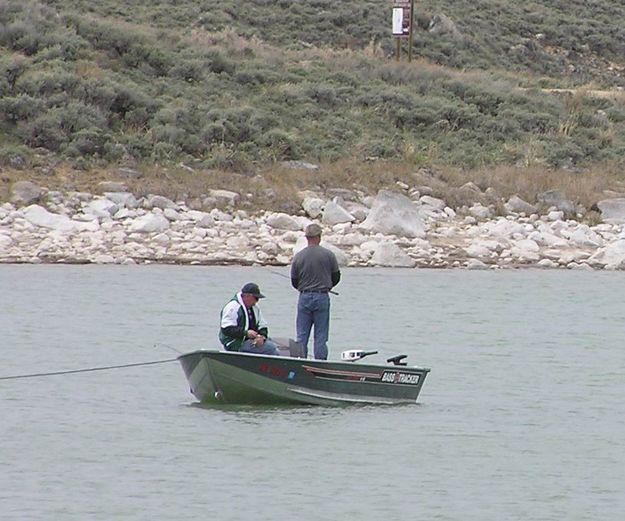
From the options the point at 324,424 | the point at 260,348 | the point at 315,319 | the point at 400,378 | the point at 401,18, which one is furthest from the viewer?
the point at 401,18

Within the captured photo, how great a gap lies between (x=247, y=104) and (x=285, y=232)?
757 cm

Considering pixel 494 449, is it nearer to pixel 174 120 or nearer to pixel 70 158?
pixel 70 158

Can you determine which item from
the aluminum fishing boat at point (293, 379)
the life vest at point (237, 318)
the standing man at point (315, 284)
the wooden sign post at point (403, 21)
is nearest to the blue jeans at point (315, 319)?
the standing man at point (315, 284)

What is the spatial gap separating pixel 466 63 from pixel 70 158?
2201 centimetres

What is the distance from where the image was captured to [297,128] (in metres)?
35.4

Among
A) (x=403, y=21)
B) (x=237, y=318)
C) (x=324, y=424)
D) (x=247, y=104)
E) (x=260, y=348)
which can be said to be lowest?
(x=324, y=424)

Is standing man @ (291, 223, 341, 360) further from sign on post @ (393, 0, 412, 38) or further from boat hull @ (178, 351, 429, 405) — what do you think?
sign on post @ (393, 0, 412, 38)

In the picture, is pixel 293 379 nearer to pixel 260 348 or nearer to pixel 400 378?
pixel 260 348

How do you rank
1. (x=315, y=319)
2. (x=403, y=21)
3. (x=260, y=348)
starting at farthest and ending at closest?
(x=403, y=21) → (x=315, y=319) → (x=260, y=348)

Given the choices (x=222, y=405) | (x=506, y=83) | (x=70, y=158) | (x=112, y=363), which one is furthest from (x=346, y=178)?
(x=222, y=405)

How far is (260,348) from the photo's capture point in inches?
580

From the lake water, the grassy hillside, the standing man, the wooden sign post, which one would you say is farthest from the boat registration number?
the wooden sign post

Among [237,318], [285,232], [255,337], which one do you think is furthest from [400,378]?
[285,232]

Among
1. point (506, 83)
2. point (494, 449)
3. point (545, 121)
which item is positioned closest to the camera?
point (494, 449)
